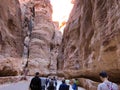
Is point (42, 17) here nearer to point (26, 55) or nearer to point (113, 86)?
point (26, 55)

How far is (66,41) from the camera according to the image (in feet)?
99.5

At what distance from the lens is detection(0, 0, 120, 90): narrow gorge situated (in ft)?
31.6

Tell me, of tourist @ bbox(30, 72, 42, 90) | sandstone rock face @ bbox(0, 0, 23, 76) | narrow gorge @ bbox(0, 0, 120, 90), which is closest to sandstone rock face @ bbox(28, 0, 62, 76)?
narrow gorge @ bbox(0, 0, 120, 90)

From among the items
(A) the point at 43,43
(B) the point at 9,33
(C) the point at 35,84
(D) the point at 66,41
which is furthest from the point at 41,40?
(C) the point at 35,84

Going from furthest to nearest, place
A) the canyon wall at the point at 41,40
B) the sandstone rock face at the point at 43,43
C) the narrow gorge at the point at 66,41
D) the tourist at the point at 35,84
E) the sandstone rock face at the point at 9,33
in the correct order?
the canyon wall at the point at 41,40
the sandstone rock face at the point at 43,43
the sandstone rock face at the point at 9,33
the narrow gorge at the point at 66,41
the tourist at the point at 35,84

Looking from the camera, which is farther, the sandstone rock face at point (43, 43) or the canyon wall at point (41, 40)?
the canyon wall at point (41, 40)

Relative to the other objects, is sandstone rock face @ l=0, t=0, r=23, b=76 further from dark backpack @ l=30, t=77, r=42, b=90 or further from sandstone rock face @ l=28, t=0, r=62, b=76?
dark backpack @ l=30, t=77, r=42, b=90

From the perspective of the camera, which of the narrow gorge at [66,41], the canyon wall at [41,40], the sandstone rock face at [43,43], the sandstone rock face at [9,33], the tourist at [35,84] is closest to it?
the tourist at [35,84]

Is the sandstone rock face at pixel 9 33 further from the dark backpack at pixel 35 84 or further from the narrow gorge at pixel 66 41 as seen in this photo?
the dark backpack at pixel 35 84

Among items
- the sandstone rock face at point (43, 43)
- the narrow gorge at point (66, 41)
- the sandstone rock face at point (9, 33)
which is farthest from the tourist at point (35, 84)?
the sandstone rock face at point (43, 43)

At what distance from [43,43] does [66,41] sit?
12.4m

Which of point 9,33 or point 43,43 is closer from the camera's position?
point 9,33

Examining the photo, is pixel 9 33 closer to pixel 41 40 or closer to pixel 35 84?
pixel 41 40

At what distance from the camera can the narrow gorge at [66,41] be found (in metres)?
9.64
